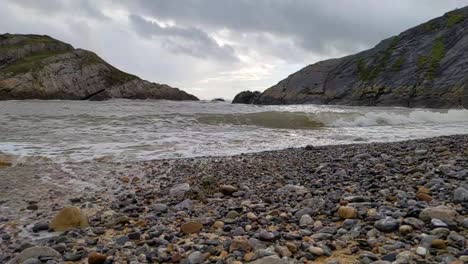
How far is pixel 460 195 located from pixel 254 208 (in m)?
2.49

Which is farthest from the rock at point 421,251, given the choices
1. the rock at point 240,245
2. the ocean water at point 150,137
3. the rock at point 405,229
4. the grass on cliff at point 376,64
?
the grass on cliff at point 376,64

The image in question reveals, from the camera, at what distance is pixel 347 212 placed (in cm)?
438

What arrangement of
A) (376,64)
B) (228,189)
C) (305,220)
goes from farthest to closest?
(376,64) → (228,189) → (305,220)

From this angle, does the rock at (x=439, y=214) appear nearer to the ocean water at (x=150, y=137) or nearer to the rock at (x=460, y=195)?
the rock at (x=460, y=195)

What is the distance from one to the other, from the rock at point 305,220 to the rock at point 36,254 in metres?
2.57

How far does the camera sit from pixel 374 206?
463cm

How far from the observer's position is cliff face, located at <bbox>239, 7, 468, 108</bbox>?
141ft

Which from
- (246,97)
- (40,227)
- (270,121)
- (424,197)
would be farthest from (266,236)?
(246,97)

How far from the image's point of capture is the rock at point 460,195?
4398 mm

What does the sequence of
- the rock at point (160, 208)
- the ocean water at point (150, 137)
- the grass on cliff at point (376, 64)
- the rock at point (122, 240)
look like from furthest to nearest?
the grass on cliff at point (376, 64), the ocean water at point (150, 137), the rock at point (160, 208), the rock at point (122, 240)

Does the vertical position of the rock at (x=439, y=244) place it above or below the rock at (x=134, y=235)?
above

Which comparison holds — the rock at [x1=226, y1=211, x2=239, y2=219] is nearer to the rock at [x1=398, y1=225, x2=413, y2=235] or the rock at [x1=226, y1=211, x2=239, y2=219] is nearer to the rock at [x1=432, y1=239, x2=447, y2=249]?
the rock at [x1=398, y1=225, x2=413, y2=235]

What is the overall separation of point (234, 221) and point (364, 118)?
21.8 metres

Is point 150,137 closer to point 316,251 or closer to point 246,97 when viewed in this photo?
point 316,251
